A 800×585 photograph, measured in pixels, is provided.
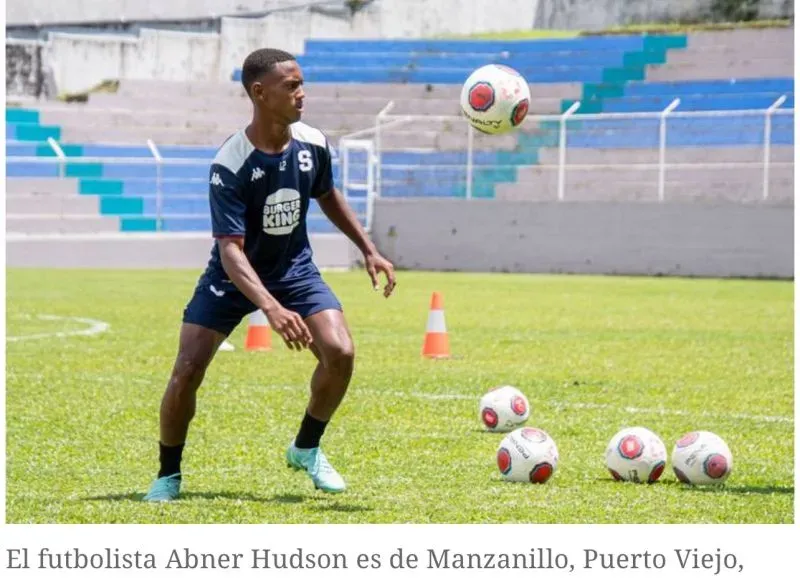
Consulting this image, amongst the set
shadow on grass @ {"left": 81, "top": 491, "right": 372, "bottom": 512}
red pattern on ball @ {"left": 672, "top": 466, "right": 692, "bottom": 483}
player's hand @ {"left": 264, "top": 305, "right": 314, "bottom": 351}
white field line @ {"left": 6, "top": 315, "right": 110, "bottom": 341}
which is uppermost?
player's hand @ {"left": 264, "top": 305, "right": 314, "bottom": 351}

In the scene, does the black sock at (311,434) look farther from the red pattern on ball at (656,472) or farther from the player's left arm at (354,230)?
the red pattern on ball at (656,472)

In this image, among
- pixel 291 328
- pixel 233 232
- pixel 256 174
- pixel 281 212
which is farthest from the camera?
pixel 281 212

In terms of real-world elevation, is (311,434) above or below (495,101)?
below

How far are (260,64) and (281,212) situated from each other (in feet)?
2.23

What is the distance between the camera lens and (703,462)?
770cm

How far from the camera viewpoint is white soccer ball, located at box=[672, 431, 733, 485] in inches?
303

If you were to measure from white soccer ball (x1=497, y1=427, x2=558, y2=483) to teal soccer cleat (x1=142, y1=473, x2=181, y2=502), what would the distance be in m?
1.57

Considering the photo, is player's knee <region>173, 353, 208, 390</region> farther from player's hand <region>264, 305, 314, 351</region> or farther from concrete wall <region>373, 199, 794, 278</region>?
concrete wall <region>373, 199, 794, 278</region>

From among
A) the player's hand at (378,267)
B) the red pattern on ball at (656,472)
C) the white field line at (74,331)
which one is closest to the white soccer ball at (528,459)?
the red pattern on ball at (656,472)

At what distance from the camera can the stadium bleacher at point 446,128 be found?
30953 mm

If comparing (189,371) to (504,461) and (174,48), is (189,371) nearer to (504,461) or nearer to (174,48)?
(504,461)

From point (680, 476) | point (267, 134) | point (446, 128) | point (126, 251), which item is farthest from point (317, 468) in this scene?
point (446, 128)

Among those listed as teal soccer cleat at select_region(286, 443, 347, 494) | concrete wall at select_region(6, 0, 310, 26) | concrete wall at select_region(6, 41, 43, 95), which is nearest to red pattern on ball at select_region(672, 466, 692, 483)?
teal soccer cleat at select_region(286, 443, 347, 494)

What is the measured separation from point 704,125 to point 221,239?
24.6 metres
